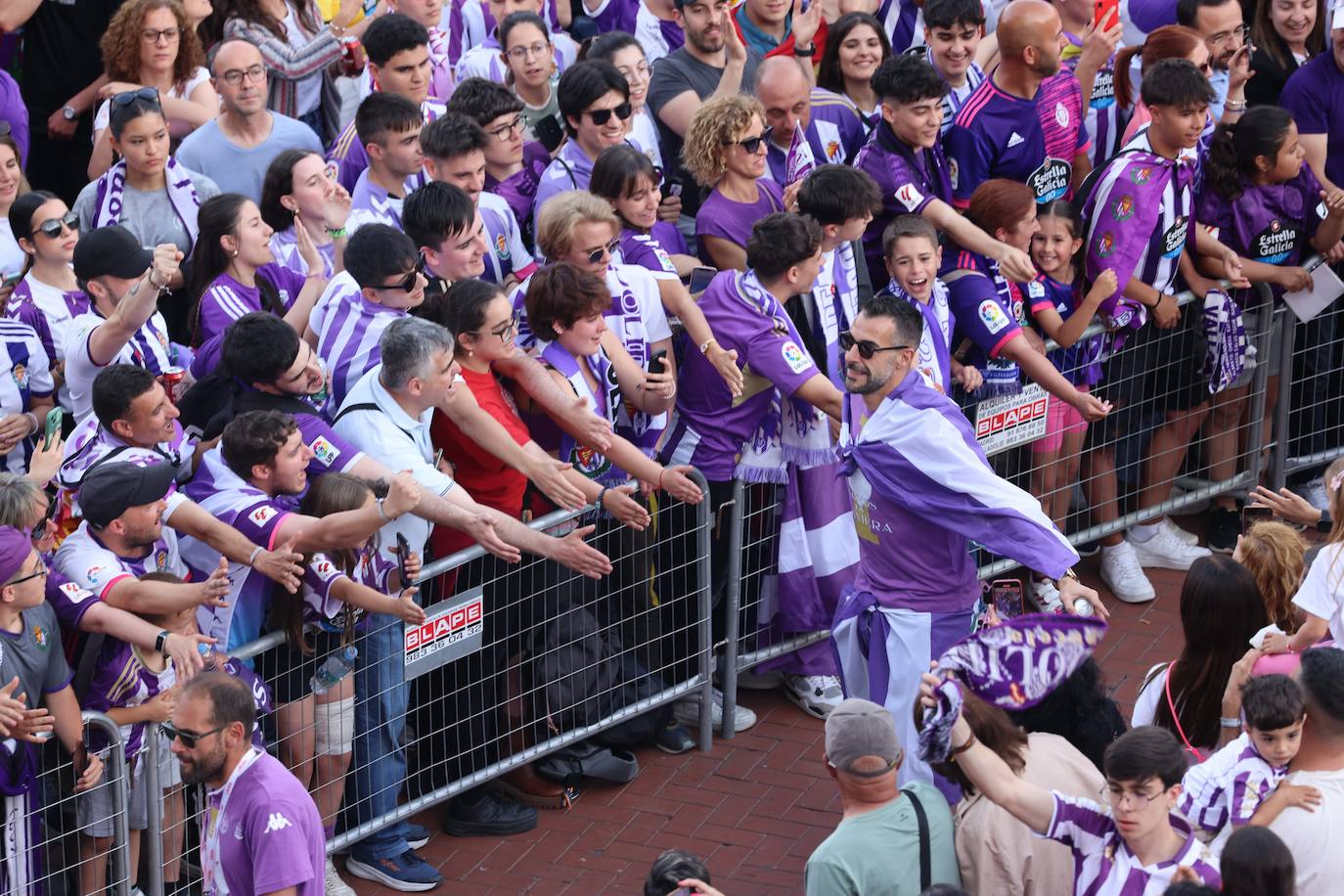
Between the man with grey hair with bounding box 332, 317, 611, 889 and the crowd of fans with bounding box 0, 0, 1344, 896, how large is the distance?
16 mm

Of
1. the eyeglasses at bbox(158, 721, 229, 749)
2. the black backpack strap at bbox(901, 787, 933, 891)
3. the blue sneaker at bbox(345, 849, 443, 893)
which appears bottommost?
the blue sneaker at bbox(345, 849, 443, 893)

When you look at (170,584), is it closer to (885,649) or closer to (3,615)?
(3,615)

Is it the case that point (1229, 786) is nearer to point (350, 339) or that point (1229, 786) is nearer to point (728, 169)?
point (350, 339)

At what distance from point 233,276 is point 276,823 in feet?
9.44

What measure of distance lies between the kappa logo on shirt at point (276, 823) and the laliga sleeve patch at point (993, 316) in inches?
163

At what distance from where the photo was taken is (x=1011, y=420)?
8.40 meters

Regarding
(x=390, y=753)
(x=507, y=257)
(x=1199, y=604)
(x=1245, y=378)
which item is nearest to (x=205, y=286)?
(x=507, y=257)

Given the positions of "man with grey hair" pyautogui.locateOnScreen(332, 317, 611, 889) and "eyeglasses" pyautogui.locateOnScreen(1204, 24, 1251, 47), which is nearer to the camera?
"man with grey hair" pyautogui.locateOnScreen(332, 317, 611, 889)

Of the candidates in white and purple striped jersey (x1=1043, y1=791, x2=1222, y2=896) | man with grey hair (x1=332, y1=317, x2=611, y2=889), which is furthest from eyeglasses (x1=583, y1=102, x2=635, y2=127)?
white and purple striped jersey (x1=1043, y1=791, x2=1222, y2=896)

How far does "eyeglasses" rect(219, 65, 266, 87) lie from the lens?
8.44 metres

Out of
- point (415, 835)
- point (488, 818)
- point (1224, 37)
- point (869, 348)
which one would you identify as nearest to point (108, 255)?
point (415, 835)

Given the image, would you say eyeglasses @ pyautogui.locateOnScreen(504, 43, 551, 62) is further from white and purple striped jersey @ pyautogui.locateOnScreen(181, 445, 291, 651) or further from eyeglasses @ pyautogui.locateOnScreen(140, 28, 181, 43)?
white and purple striped jersey @ pyautogui.locateOnScreen(181, 445, 291, 651)

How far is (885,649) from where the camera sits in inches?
264

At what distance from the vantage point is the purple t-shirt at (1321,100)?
9.62m
